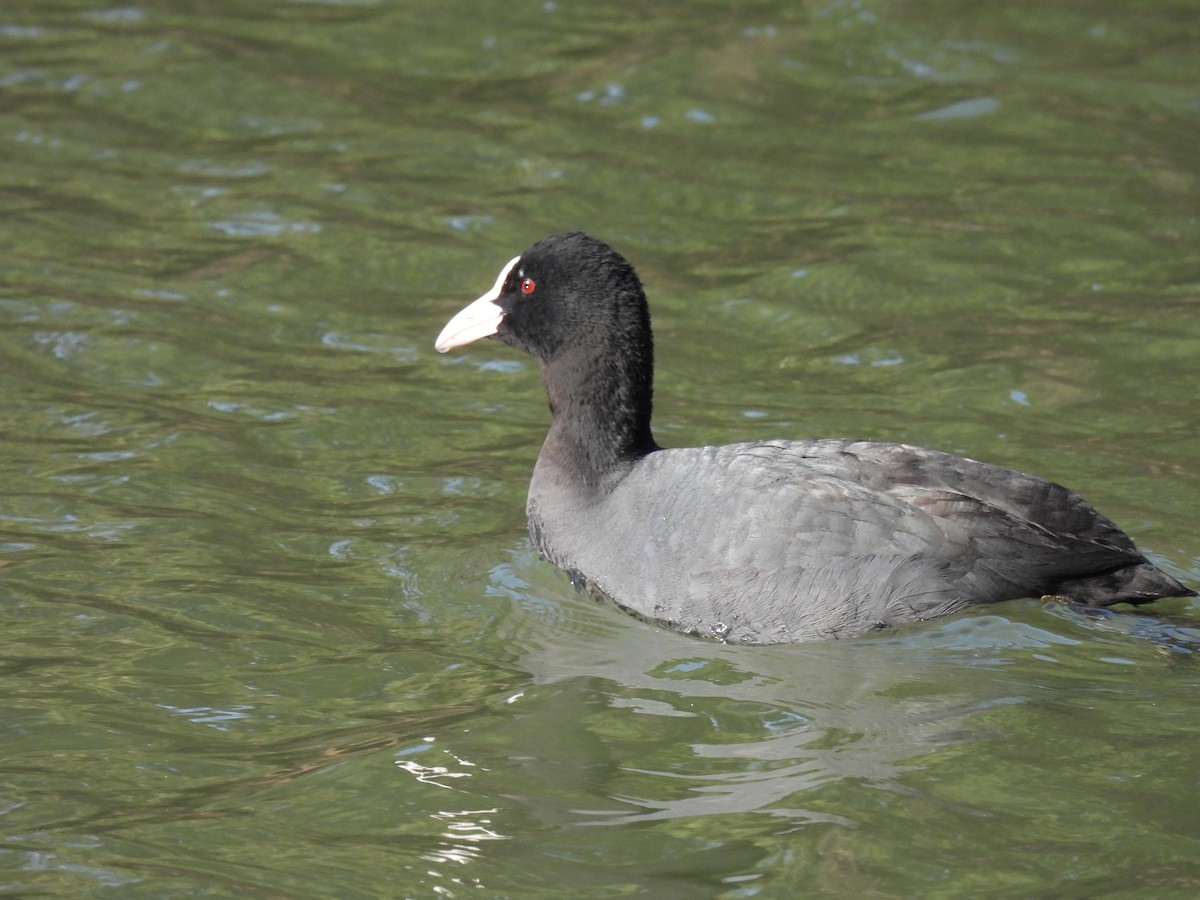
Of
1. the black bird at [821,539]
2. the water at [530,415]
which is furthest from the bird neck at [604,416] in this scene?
the water at [530,415]

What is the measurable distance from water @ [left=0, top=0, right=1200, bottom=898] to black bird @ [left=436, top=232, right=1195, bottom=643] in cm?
12

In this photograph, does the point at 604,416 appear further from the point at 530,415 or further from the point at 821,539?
the point at 530,415

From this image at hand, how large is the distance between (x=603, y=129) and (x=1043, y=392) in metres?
3.65

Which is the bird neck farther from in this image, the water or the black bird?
the water

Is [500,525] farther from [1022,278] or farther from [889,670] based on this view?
[1022,278]

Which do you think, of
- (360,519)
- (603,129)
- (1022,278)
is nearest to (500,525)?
(360,519)

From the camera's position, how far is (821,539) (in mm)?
5074

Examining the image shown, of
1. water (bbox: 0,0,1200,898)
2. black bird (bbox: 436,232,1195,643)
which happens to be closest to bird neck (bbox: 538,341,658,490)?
black bird (bbox: 436,232,1195,643)

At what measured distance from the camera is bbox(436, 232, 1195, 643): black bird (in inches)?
199

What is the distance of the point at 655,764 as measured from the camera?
14.7ft

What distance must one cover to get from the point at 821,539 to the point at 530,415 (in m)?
2.27

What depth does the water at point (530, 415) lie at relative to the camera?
13.7 ft

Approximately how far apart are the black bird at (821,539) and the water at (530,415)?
4.6 inches

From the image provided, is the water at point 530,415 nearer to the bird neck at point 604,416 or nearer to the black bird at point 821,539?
the black bird at point 821,539
